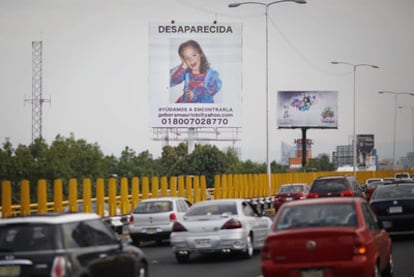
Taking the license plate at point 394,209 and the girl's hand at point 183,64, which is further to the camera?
the girl's hand at point 183,64

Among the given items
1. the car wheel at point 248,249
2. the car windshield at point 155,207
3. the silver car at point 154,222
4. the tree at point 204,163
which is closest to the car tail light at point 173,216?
the silver car at point 154,222

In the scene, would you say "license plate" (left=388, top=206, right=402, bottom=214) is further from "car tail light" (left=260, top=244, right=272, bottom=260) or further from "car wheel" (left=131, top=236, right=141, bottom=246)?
"car tail light" (left=260, top=244, right=272, bottom=260)

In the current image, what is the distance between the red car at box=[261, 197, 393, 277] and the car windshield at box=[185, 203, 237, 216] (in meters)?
8.66

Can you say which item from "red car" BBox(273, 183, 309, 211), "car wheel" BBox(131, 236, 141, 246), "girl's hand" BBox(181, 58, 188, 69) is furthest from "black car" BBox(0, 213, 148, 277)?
"girl's hand" BBox(181, 58, 188, 69)

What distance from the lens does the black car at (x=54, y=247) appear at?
12570 mm

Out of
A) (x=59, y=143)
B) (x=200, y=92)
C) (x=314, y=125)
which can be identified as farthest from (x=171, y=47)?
(x=59, y=143)

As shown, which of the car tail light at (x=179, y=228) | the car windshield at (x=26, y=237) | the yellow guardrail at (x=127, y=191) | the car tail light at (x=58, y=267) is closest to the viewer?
the car tail light at (x=58, y=267)

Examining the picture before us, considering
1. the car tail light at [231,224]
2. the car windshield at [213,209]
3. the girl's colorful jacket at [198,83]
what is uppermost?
the girl's colorful jacket at [198,83]

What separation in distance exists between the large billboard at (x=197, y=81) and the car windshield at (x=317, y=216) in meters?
64.7

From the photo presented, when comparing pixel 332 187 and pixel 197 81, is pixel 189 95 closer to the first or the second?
pixel 197 81

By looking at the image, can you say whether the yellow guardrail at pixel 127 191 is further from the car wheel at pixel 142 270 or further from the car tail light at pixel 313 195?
the car wheel at pixel 142 270

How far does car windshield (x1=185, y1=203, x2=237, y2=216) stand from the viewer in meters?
24.0

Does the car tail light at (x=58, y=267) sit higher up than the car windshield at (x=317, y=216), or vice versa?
the car windshield at (x=317, y=216)

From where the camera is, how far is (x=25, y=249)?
1288 centimetres
